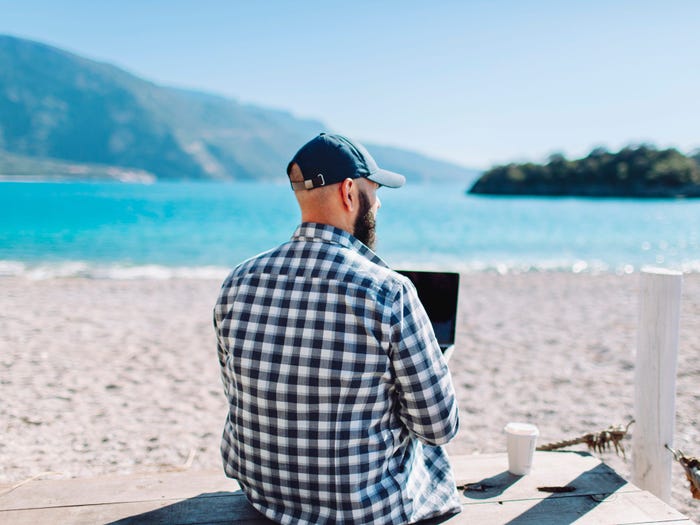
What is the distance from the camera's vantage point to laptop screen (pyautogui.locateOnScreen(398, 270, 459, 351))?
2.09 m

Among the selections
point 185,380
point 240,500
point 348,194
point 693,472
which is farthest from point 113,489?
point 185,380

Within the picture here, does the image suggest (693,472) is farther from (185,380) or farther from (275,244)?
(275,244)

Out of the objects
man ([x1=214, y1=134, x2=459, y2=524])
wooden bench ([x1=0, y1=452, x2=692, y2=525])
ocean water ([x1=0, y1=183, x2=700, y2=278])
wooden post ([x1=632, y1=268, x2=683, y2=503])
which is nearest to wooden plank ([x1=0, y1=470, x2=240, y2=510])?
wooden bench ([x1=0, y1=452, x2=692, y2=525])

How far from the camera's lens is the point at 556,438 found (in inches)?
165

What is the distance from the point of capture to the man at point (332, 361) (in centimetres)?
143

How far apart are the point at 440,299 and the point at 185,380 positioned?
3.98 metres

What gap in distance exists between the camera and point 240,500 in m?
2.00

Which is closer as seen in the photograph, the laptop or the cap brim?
the cap brim

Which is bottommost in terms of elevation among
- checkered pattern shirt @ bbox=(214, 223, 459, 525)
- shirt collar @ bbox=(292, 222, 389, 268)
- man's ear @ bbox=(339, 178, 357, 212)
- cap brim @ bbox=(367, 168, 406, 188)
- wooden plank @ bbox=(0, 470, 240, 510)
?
wooden plank @ bbox=(0, 470, 240, 510)

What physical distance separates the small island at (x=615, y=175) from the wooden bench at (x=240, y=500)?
7922 cm

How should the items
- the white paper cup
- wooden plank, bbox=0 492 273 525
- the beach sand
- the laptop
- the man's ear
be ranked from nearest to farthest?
the man's ear
wooden plank, bbox=0 492 273 525
the laptop
the white paper cup
the beach sand

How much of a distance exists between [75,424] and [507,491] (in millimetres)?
3493

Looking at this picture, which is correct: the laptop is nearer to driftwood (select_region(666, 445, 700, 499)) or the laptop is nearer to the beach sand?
driftwood (select_region(666, 445, 700, 499))

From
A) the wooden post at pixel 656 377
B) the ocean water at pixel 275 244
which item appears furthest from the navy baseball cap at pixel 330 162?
the ocean water at pixel 275 244
